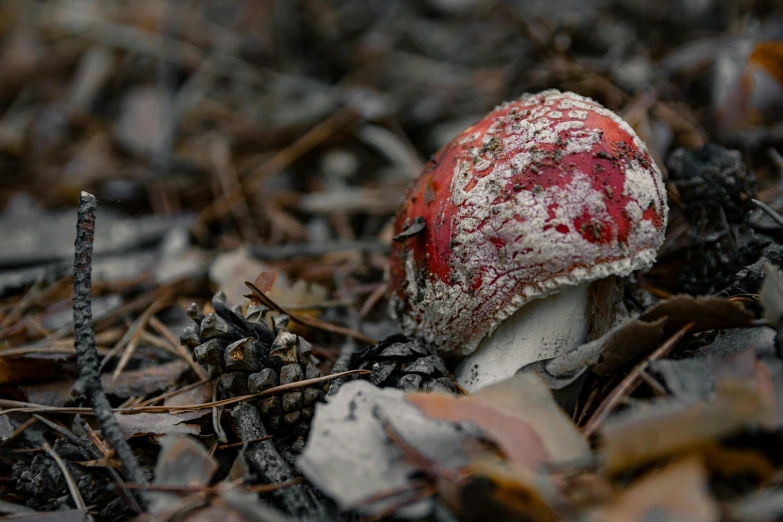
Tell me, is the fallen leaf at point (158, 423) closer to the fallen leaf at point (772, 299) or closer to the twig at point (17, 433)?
the twig at point (17, 433)

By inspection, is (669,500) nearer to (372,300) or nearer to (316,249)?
(372,300)

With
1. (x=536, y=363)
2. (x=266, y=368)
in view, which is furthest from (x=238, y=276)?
(x=536, y=363)

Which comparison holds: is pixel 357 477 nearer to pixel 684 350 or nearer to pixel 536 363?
pixel 536 363

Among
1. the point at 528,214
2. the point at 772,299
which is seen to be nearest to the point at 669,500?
the point at 772,299

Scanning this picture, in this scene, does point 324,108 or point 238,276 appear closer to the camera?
point 238,276

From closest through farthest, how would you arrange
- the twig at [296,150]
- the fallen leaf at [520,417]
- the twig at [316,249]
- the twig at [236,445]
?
the fallen leaf at [520,417] < the twig at [236,445] < the twig at [316,249] < the twig at [296,150]

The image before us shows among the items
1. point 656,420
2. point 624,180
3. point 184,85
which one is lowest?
point 656,420

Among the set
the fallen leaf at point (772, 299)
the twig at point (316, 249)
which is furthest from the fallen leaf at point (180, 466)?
the twig at point (316, 249)

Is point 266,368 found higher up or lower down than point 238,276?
lower down
